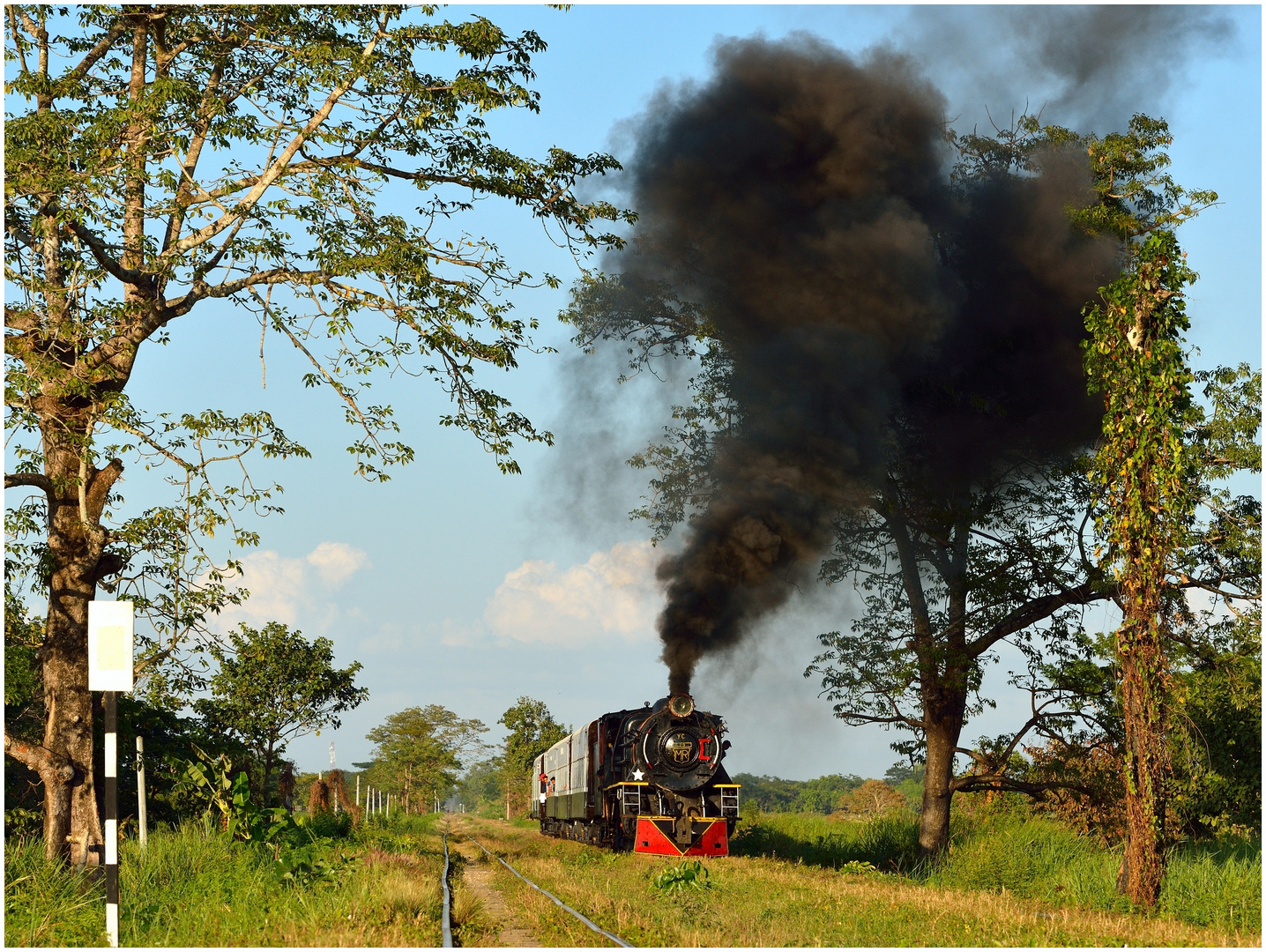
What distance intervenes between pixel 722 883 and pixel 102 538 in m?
7.92

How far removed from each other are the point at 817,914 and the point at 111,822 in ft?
19.8

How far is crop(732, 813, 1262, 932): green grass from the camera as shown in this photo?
35.9 ft

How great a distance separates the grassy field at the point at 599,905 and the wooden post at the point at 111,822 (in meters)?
0.50

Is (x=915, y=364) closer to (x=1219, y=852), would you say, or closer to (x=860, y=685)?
(x=860, y=685)

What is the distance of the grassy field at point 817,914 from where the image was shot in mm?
8203

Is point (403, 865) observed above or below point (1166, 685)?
below

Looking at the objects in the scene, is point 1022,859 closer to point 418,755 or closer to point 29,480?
point 29,480

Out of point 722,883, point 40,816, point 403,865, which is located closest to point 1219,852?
point 722,883

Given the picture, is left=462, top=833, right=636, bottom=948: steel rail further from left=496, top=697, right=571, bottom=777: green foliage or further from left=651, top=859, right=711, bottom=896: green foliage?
left=496, top=697, right=571, bottom=777: green foliage

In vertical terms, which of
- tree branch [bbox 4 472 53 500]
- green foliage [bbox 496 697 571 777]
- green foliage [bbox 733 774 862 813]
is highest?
tree branch [bbox 4 472 53 500]

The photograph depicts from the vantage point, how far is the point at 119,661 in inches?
281

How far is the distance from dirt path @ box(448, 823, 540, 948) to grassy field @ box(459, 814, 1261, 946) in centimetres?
16

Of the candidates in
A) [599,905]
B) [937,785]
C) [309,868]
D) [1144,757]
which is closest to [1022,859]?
[937,785]

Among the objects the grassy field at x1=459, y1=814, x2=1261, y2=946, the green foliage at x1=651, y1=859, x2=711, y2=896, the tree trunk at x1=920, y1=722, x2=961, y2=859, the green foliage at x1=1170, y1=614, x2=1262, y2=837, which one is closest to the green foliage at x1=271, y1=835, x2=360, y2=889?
the grassy field at x1=459, y1=814, x2=1261, y2=946
